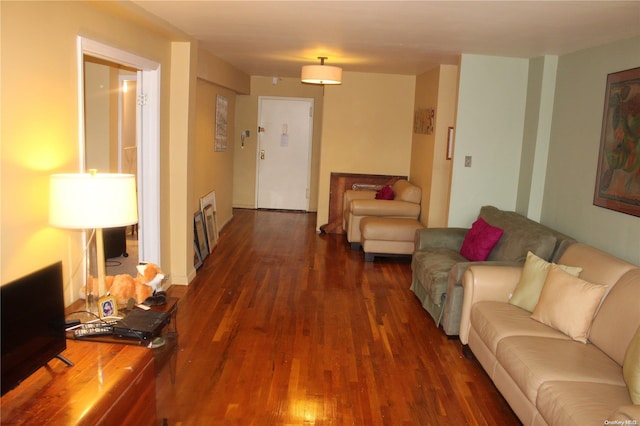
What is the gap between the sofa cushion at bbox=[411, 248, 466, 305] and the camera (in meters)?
4.10

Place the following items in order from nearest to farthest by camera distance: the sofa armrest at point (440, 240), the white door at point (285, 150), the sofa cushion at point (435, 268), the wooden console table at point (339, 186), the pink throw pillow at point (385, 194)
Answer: the sofa cushion at point (435, 268) < the sofa armrest at point (440, 240) < the pink throw pillow at point (385, 194) < the wooden console table at point (339, 186) < the white door at point (285, 150)

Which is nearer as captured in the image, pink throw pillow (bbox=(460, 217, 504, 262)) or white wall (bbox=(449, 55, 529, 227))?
pink throw pillow (bbox=(460, 217, 504, 262))

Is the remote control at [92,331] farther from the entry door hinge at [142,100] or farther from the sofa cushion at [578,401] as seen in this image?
the entry door hinge at [142,100]

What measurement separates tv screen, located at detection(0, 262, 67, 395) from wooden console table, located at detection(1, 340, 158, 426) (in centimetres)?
8

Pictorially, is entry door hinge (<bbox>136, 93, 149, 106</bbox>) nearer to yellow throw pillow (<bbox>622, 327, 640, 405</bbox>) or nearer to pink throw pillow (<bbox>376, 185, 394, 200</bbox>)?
pink throw pillow (<bbox>376, 185, 394, 200</bbox>)

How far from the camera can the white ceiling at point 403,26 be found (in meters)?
3.06

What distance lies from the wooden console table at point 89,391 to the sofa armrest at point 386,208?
435 centimetres

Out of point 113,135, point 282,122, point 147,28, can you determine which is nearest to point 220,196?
point 113,135

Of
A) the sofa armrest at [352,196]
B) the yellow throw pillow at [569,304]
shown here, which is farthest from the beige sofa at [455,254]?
the sofa armrest at [352,196]

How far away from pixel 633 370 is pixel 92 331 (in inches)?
96.9

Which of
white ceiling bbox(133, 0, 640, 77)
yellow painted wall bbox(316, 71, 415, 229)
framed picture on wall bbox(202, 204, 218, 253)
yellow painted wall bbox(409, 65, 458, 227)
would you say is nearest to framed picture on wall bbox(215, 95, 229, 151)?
framed picture on wall bbox(202, 204, 218, 253)

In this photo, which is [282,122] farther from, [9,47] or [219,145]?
[9,47]

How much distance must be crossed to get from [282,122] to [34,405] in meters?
7.56

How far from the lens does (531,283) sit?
134 inches
